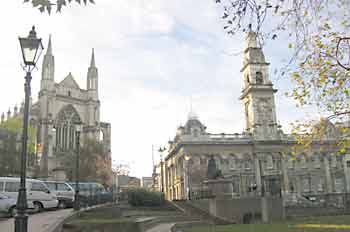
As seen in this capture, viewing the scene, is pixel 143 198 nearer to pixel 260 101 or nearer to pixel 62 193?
pixel 62 193

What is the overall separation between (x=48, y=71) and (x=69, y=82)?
5.87 metres

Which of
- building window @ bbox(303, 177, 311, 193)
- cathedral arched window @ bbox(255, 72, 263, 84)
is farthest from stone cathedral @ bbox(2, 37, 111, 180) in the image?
building window @ bbox(303, 177, 311, 193)

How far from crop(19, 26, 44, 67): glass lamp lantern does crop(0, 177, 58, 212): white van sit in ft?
43.5

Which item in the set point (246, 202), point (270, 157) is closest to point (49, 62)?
point (270, 157)

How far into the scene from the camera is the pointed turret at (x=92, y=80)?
7499 cm

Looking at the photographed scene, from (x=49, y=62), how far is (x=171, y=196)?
3466 cm

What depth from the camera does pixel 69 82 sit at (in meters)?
75.1

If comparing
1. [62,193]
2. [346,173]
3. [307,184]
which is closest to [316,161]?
[307,184]

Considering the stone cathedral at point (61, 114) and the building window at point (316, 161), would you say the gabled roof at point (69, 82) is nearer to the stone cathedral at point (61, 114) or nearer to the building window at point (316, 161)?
the stone cathedral at point (61, 114)

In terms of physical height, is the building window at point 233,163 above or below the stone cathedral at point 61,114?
below

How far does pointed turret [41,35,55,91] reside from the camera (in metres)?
68.7

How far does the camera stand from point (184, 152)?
61750 mm

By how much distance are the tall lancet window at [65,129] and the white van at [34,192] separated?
48279 millimetres

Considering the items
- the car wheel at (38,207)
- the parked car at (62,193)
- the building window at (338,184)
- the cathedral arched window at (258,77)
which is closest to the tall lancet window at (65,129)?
the cathedral arched window at (258,77)
